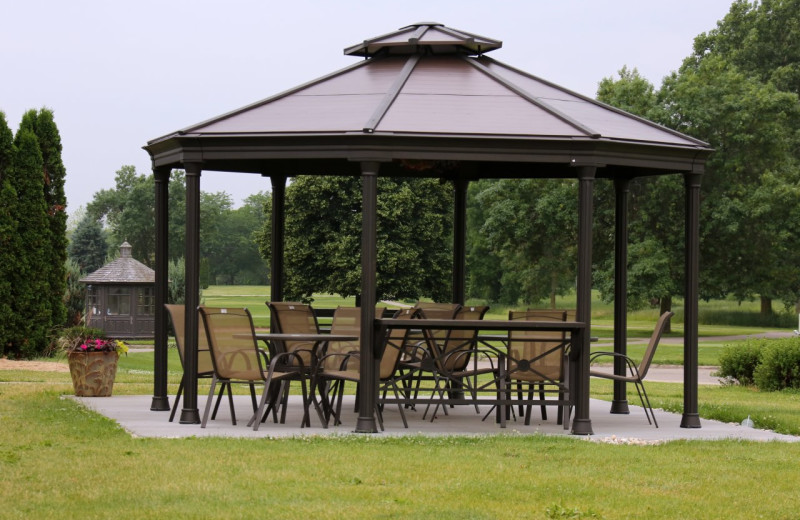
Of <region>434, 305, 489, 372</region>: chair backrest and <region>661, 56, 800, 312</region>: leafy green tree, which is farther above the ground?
<region>661, 56, 800, 312</region>: leafy green tree

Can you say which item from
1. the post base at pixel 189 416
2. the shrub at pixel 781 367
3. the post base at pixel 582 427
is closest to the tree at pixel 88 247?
the shrub at pixel 781 367

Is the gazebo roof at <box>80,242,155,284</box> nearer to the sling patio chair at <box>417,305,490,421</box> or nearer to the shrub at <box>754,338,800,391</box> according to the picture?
the shrub at <box>754,338,800,391</box>

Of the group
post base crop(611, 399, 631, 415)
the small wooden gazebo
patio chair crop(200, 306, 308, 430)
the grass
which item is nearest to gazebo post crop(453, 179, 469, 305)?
post base crop(611, 399, 631, 415)

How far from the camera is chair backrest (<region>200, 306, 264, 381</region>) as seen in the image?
→ 10008mm

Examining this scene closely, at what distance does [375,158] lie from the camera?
9867 millimetres

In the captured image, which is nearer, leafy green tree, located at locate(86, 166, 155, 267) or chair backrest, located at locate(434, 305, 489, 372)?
chair backrest, located at locate(434, 305, 489, 372)

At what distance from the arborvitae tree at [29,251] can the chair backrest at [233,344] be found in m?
12.2

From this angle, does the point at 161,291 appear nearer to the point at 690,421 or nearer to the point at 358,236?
the point at 690,421

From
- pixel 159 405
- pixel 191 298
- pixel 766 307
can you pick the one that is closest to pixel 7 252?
pixel 159 405

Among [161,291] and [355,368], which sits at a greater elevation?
[161,291]

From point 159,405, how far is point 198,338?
143 cm

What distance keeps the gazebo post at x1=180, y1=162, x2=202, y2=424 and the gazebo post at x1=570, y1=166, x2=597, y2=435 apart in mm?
3452

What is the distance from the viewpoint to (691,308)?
10.9m

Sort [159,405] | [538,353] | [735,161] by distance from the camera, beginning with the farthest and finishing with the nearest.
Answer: [735,161] < [159,405] < [538,353]
